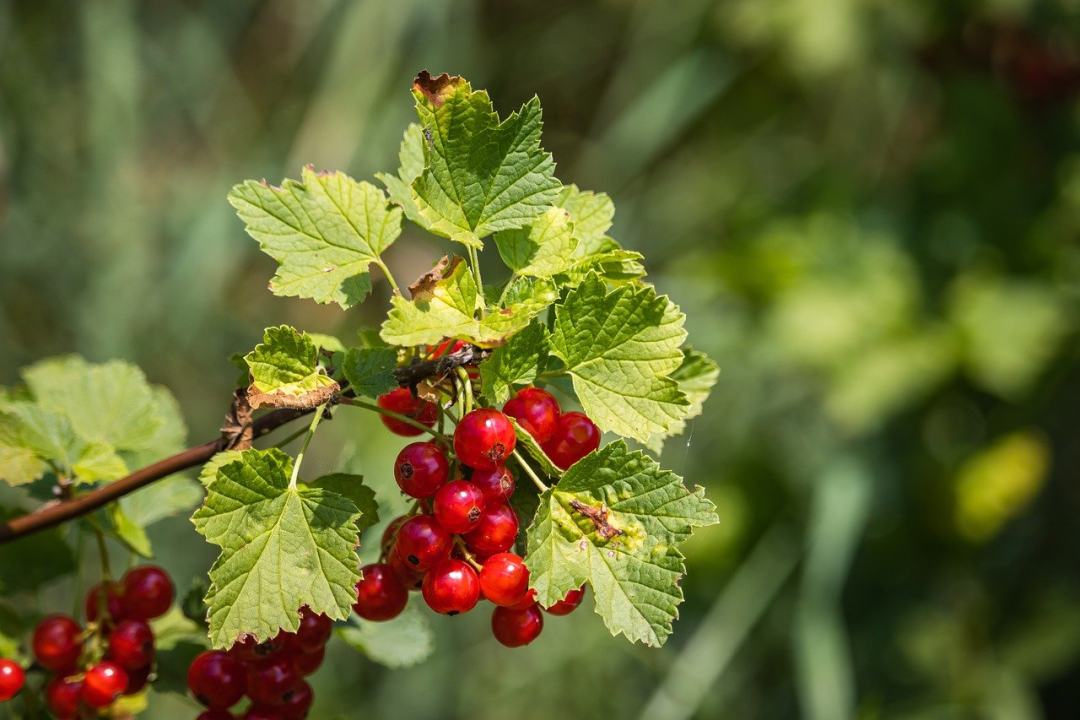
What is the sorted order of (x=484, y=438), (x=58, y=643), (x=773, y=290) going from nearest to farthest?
(x=484, y=438), (x=58, y=643), (x=773, y=290)

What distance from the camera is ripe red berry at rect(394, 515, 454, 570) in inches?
17.5

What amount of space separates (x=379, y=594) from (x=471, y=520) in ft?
0.26

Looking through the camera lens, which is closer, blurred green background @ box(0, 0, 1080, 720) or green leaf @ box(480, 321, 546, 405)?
green leaf @ box(480, 321, 546, 405)

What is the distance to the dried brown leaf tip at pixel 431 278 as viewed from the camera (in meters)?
0.44

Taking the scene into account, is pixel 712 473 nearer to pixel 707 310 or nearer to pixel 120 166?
pixel 707 310

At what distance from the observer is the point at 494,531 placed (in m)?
0.45

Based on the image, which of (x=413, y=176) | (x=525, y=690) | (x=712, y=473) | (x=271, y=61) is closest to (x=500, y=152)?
(x=413, y=176)

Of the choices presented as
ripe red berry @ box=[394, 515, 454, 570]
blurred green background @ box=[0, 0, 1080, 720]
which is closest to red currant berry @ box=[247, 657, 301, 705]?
ripe red berry @ box=[394, 515, 454, 570]

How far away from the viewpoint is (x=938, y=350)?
4.42 ft

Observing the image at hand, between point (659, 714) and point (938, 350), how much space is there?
2.00 ft

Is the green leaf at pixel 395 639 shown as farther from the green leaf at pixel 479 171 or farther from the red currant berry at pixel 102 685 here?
the green leaf at pixel 479 171

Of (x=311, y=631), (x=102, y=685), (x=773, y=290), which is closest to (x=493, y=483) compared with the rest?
(x=311, y=631)

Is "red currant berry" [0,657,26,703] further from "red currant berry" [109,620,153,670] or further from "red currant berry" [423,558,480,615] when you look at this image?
"red currant berry" [423,558,480,615]

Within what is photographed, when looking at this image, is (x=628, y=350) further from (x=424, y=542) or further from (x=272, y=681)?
(x=272, y=681)
